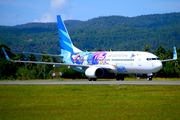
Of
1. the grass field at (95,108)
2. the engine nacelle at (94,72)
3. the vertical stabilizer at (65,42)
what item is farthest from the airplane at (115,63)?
the grass field at (95,108)

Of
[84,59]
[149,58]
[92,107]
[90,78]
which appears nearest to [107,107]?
[92,107]

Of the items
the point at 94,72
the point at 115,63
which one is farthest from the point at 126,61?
the point at 94,72

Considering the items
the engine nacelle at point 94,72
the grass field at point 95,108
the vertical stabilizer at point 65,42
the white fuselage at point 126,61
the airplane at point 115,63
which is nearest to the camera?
the grass field at point 95,108

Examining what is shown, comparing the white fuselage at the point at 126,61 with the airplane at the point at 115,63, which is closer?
the white fuselage at the point at 126,61

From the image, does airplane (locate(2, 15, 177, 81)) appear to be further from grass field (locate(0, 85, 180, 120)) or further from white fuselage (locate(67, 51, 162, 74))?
grass field (locate(0, 85, 180, 120))

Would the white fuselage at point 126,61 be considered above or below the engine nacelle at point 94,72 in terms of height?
above

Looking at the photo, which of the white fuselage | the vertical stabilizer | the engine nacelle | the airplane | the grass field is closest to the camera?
the grass field

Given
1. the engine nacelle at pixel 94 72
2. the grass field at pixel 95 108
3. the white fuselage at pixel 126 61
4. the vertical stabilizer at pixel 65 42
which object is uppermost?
the vertical stabilizer at pixel 65 42

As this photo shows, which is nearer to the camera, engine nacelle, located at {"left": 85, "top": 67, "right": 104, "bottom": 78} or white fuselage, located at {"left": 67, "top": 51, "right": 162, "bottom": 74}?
white fuselage, located at {"left": 67, "top": 51, "right": 162, "bottom": 74}

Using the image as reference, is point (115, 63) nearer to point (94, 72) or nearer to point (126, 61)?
point (126, 61)

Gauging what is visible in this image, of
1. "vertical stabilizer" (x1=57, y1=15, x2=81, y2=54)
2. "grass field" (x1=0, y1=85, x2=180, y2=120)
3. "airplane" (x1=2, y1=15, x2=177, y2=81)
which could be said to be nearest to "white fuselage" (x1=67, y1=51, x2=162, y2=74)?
"airplane" (x1=2, y1=15, x2=177, y2=81)

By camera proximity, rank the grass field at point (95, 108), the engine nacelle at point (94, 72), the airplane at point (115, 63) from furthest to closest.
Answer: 1. the engine nacelle at point (94, 72)
2. the airplane at point (115, 63)
3. the grass field at point (95, 108)

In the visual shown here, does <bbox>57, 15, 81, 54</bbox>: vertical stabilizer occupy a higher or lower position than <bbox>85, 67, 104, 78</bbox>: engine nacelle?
higher

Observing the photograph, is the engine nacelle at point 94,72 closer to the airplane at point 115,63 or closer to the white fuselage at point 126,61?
the airplane at point 115,63
